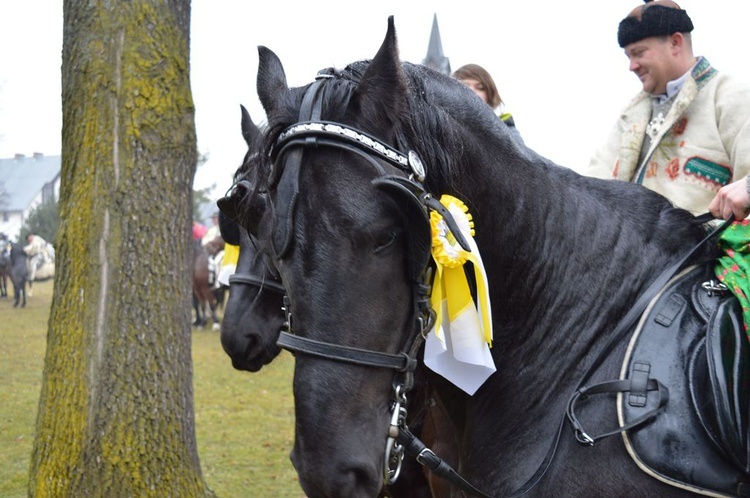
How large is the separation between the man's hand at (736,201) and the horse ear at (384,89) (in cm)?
104

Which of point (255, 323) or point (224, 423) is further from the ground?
point (255, 323)

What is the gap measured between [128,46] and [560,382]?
11.2 ft

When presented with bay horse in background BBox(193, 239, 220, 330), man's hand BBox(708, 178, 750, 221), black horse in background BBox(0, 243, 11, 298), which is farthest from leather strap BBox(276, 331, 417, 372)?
black horse in background BBox(0, 243, 11, 298)

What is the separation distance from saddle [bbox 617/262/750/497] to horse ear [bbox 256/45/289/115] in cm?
127

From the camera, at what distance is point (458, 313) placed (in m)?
2.10

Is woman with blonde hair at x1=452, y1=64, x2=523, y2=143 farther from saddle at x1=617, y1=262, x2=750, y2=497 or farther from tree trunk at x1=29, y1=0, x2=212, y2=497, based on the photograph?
saddle at x1=617, y1=262, x2=750, y2=497

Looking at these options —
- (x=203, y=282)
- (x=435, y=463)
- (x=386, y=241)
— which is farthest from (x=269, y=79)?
(x=203, y=282)

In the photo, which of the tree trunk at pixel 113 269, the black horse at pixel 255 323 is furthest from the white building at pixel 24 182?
the black horse at pixel 255 323

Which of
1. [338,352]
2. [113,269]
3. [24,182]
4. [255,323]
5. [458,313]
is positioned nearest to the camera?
[338,352]

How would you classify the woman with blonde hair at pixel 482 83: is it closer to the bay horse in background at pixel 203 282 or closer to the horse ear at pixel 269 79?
the horse ear at pixel 269 79

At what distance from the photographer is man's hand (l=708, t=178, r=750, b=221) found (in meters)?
2.12

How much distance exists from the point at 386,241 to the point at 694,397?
0.93 meters

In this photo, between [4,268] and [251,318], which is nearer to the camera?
[251,318]

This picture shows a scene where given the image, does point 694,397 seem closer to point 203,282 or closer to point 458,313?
point 458,313
